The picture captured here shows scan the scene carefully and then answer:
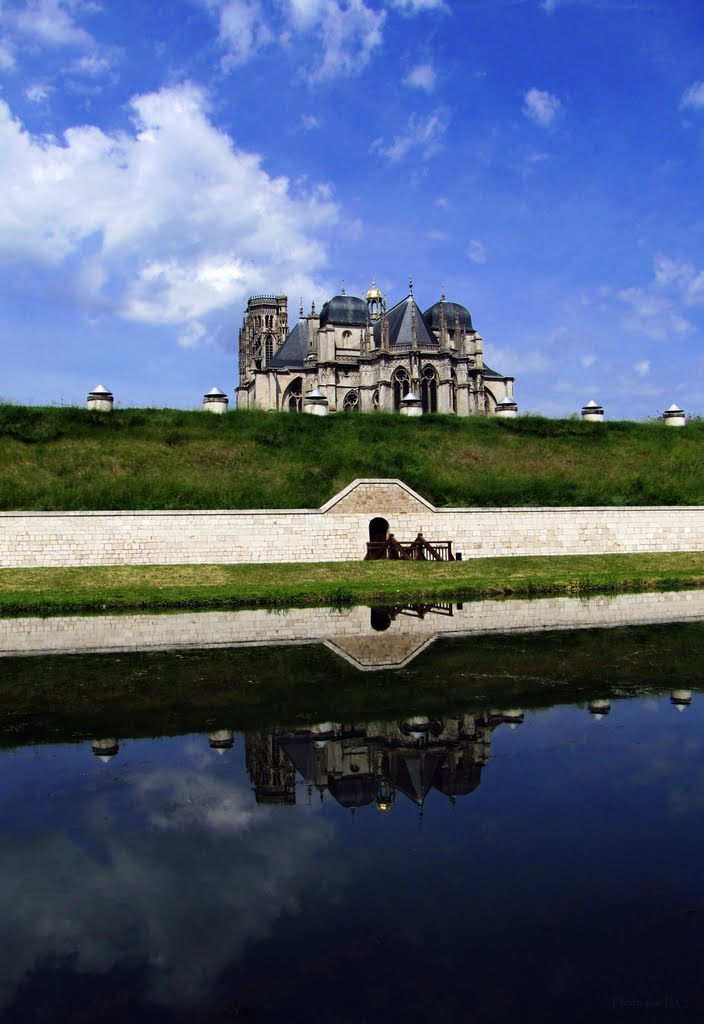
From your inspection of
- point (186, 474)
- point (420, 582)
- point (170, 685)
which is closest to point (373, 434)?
point (186, 474)

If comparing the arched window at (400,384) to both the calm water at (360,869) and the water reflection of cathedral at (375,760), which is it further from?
the water reflection of cathedral at (375,760)

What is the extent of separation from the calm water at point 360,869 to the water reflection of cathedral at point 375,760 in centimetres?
4

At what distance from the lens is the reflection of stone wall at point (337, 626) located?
53.4ft

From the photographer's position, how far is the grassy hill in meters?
31.7

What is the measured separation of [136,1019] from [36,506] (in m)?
27.4

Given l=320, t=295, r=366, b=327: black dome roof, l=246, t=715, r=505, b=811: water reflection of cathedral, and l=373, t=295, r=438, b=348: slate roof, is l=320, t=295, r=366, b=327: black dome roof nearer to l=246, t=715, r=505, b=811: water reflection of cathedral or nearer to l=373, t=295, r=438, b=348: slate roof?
l=373, t=295, r=438, b=348: slate roof

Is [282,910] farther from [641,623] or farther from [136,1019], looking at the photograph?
[641,623]

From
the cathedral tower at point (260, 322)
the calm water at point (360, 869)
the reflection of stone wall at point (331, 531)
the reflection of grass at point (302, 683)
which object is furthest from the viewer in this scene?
the cathedral tower at point (260, 322)

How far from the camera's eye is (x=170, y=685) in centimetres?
1290

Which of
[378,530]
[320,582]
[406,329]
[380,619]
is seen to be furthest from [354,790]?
[406,329]

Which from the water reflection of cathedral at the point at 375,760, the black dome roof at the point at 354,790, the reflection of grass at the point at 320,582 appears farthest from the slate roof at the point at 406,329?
the black dome roof at the point at 354,790

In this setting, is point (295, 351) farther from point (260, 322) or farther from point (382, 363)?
point (260, 322)

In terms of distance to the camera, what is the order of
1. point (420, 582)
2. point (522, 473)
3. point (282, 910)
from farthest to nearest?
point (522, 473)
point (420, 582)
point (282, 910)

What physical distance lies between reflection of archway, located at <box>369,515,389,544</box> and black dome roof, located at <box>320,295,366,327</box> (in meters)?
30.9
